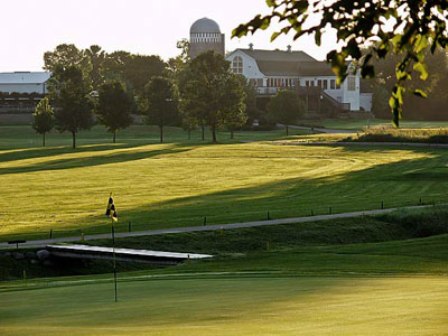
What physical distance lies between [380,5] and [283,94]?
446 feet

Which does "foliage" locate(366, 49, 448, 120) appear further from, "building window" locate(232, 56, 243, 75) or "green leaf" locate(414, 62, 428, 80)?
"green leaf" locate(414, 62, 428, 80)

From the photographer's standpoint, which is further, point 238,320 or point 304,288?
point 304,288

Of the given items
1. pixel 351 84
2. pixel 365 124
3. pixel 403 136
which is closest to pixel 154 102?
pixel 403 136

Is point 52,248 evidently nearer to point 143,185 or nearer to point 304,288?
point 304,288

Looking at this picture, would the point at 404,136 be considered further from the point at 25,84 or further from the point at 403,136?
the point at 25,84

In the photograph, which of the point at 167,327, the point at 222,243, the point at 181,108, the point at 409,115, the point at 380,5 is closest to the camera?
the point at 380,5

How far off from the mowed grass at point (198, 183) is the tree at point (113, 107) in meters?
9.12

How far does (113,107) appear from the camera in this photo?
4921 inches

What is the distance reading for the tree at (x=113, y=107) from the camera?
125188 millimetres

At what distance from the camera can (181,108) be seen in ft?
444

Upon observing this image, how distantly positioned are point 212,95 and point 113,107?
1546 cm

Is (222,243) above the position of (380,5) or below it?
below

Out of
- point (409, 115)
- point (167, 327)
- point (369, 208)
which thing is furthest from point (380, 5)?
point (409, 115)

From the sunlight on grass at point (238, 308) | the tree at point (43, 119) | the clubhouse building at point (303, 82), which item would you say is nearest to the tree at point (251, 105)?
the clubhouse building at point (303, 82)
